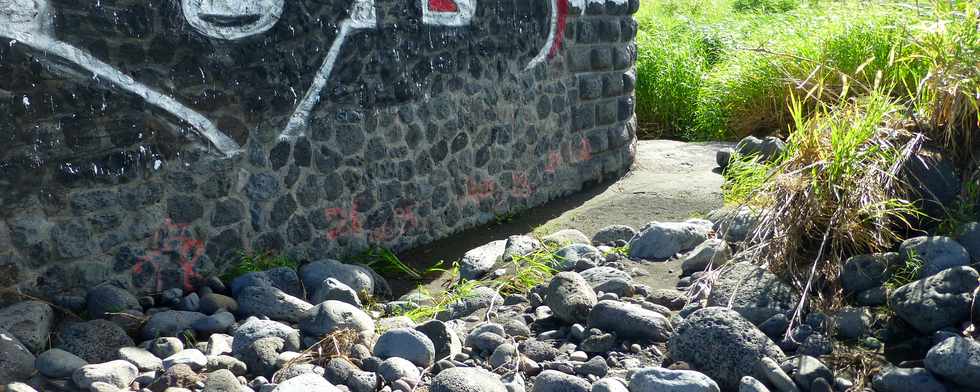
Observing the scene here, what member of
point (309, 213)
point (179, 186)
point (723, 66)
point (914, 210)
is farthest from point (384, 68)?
point (723, 66)

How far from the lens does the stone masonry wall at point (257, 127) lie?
4.18 m

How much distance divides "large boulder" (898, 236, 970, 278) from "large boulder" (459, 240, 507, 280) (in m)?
2.18

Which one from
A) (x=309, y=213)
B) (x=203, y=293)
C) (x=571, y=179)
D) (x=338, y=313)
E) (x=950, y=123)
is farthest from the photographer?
(x=571, y=179)

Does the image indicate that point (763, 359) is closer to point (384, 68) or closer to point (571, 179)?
point (384, 68)

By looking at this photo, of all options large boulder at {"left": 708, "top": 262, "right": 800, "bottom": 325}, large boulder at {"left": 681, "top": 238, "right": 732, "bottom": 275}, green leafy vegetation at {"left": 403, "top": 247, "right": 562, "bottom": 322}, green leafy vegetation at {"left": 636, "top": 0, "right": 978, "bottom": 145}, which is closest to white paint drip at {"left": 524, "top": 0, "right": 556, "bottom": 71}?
green leafy vegetation at {"left": 636, "top": 0, "right": 978, "bottom": 145}

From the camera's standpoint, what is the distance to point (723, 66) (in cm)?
1047

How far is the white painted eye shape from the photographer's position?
464 cm

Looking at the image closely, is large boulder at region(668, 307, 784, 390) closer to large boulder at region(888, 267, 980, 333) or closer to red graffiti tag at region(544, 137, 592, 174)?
large boulder at region(888, 267, 980, 333)

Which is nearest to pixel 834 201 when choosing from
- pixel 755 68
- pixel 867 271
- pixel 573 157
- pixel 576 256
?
pixel 867 271

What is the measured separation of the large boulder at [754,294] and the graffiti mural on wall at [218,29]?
2.47 m

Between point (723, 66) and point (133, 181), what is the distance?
7447 millimetres

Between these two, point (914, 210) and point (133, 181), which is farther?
point (133, 181)

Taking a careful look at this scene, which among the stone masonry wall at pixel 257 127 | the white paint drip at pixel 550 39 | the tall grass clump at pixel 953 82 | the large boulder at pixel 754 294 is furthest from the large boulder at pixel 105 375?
the white paint drip at pixel 550 39

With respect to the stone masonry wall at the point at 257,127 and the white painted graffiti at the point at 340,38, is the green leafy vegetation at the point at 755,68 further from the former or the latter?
the white painted graffiti at the point at 340,38
